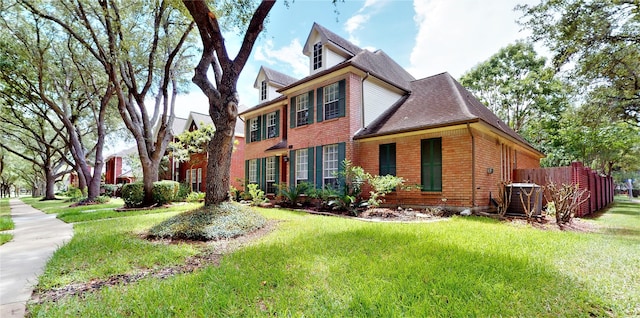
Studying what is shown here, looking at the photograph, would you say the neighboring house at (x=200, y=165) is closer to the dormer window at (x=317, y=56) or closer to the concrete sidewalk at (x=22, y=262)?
the dormer window at (x=317, y=56)

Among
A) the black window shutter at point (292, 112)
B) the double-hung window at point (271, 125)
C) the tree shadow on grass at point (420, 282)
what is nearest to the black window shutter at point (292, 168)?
the black window shutter at point (292, 112)

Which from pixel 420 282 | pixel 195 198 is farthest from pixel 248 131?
pixel 420 282

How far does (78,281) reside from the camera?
369 cm

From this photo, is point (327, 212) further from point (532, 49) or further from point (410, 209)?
point (532, 49)

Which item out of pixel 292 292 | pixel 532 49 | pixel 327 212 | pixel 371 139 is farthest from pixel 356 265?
pixel 532 49

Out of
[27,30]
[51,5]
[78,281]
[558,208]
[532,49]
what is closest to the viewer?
[78,281]

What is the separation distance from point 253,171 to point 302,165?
5.19 meters

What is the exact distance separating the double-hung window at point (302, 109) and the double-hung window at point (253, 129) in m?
4.40

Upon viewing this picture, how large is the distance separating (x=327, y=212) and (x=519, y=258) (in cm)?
669

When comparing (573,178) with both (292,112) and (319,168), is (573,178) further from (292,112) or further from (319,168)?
(292,112)

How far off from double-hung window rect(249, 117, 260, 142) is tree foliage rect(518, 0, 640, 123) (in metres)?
14.1

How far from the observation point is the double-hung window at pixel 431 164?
32.6 feet

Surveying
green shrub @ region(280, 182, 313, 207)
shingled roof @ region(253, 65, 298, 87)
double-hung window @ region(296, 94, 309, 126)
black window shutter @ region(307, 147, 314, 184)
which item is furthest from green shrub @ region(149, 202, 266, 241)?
shingled roof @ region(253, 65, 298, 87)

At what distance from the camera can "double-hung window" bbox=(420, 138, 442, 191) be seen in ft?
32.6
